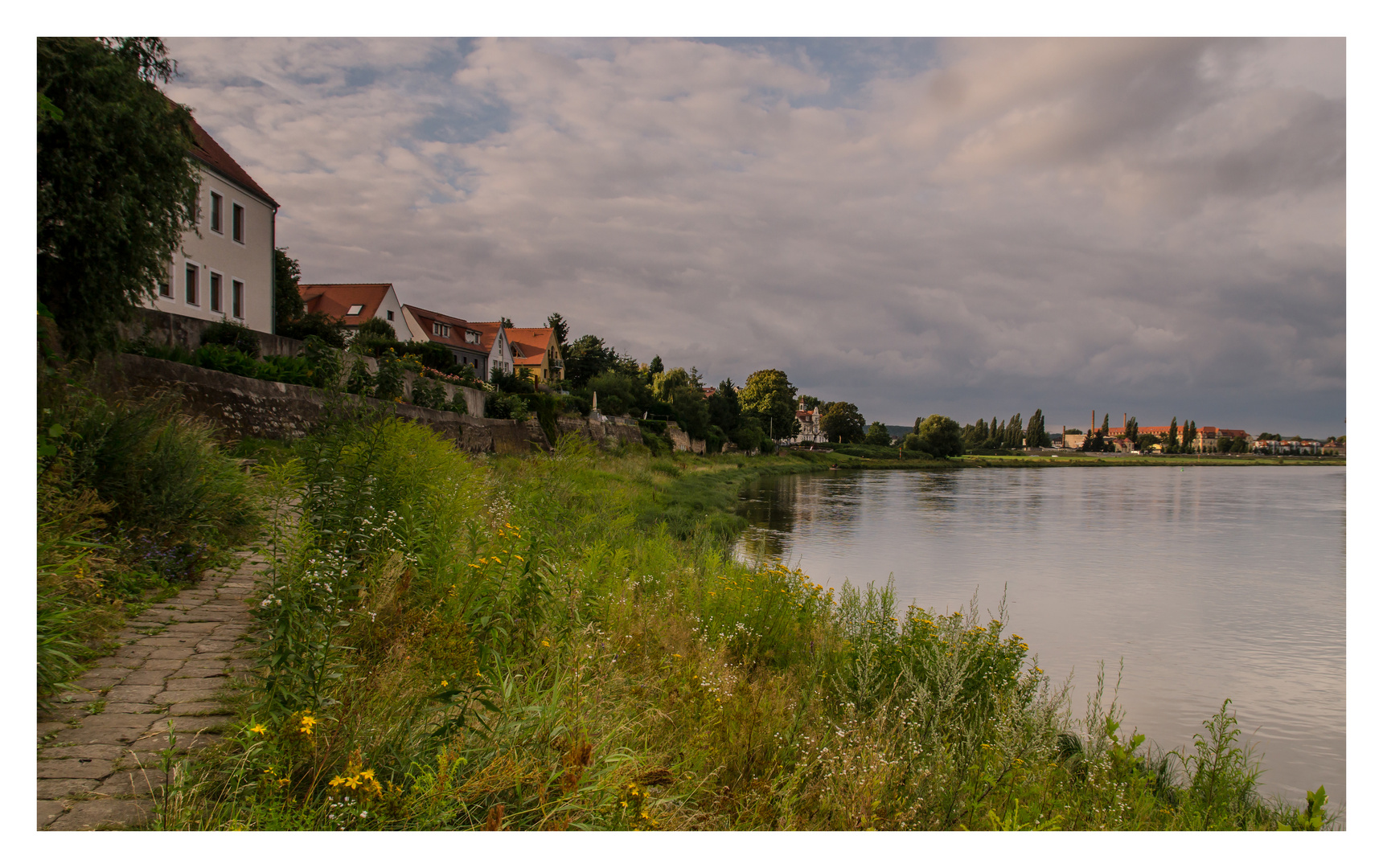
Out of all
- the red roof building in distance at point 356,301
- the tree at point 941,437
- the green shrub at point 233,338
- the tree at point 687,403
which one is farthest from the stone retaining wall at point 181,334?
the tree at point 941,437

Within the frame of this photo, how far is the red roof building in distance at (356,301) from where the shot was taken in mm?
48519

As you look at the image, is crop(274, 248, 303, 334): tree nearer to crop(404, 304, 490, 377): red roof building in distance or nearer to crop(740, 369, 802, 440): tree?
crop(404, 304, 490, 377): red roof building in distance

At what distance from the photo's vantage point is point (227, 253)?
73.2 feet

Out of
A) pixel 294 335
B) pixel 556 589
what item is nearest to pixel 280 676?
pixel 556 589

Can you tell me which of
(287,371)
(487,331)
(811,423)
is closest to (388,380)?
(287,371)

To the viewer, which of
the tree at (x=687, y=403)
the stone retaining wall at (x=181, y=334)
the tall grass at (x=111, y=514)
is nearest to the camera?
the tall grass at (x=111, y=514)

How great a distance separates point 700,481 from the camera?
34.7 metres

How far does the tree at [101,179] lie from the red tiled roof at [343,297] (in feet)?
149

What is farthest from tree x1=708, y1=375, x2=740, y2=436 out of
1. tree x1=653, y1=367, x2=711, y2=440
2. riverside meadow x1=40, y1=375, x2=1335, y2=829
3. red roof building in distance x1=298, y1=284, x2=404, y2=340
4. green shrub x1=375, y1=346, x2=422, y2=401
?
riverside meadow x1=40, y1=375, x2=1335, y2=829

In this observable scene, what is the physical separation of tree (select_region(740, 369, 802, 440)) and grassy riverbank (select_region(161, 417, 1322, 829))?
7808 cm

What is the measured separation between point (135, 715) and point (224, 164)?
25225 mm

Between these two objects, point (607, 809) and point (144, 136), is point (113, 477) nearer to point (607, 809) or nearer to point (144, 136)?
point (144, 136)

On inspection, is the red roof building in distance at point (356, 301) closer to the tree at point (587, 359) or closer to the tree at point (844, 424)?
the tree at point (587, 359)

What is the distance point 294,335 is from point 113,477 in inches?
977
